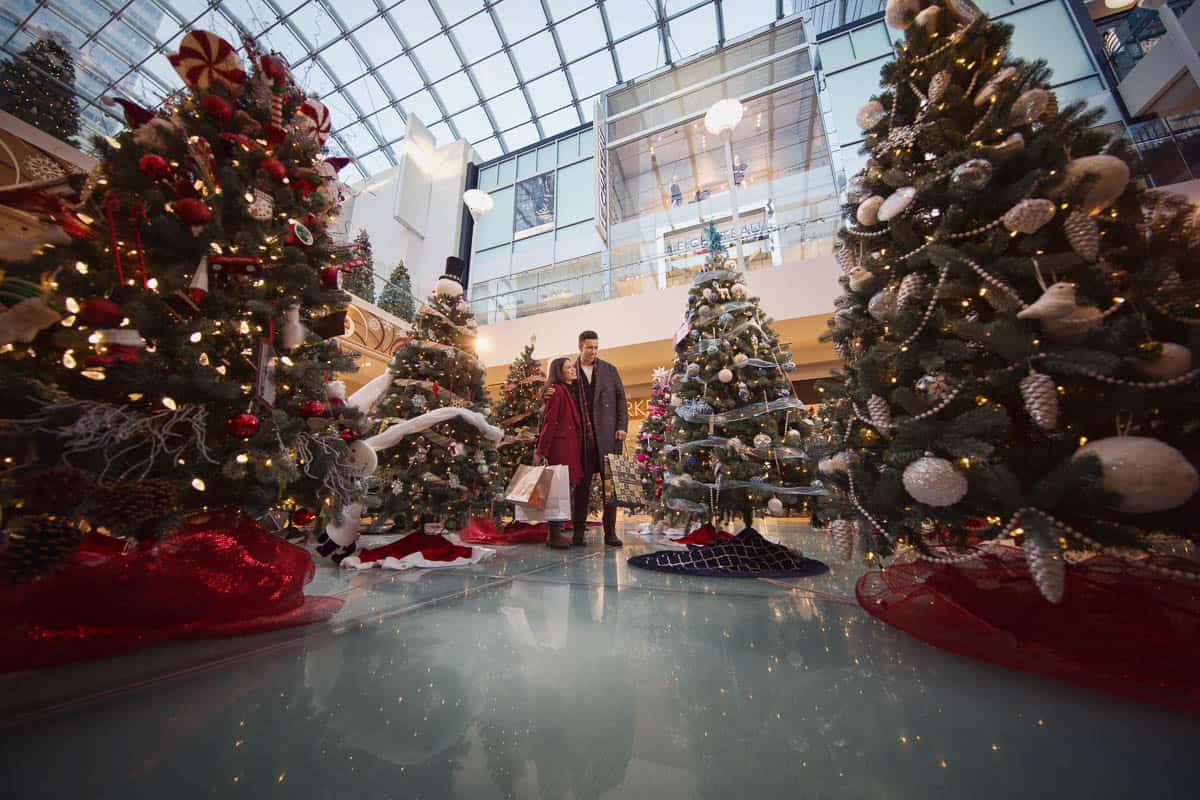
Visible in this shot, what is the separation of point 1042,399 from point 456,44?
1498cm

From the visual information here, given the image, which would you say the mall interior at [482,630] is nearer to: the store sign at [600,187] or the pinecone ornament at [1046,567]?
the pinecone ornament at [1046,567]

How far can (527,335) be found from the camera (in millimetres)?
7852

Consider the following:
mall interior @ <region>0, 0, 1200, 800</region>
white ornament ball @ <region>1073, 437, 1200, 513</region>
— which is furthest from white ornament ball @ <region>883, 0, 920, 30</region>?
white ornament ball @ <region>1073, 437, 1200, 513</region>

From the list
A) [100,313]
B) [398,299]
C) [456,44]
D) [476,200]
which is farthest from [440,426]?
[456,44]

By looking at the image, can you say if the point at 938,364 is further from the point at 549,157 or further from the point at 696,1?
the point at 549,157

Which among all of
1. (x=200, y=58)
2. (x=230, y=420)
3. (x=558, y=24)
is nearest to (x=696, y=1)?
(x=558, y=24)

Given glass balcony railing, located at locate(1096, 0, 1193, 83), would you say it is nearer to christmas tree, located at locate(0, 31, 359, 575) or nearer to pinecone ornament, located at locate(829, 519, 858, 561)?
pinecone ornament, located at locate(829, 519, 858, 561)

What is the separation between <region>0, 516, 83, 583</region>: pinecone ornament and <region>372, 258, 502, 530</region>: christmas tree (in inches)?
53.1

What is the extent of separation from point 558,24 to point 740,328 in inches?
501

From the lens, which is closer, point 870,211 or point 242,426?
point 242,426

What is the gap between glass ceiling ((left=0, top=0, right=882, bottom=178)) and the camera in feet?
32.7

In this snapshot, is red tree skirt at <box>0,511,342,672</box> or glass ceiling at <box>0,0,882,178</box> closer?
red tree skirt at <box>0,511,342,672</box>

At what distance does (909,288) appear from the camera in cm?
118

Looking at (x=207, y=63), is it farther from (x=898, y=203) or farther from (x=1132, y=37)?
(x=1132, y=37)
